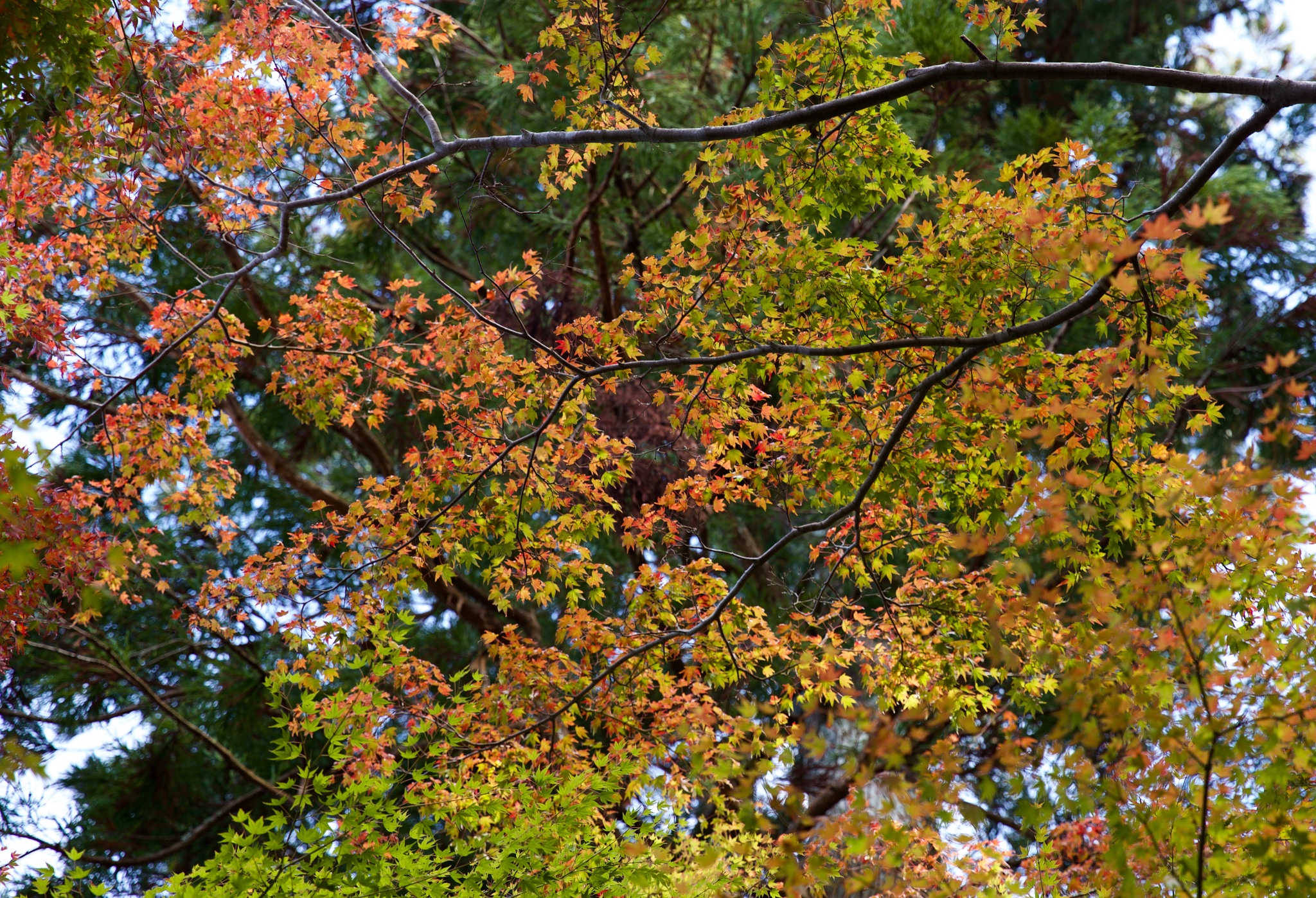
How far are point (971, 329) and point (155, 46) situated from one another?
14.7 ft

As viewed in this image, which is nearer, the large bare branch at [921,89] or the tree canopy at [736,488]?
the tree canopy at [736,488]

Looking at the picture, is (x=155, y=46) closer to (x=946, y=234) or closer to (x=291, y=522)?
(x=946, y=234)

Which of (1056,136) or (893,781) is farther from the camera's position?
(1056,136)

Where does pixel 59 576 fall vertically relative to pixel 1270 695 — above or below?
above

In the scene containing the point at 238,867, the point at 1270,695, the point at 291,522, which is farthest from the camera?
the point at 291,522

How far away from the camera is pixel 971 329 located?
4414 millimetres

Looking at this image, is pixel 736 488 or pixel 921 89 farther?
pixel 736 488

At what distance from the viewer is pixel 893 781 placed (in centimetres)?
239

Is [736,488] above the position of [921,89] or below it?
below

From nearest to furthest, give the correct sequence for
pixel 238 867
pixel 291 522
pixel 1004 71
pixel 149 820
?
pixel 1004 71 < pixel 238 867 < pixel 149 820 < pixel 291 522

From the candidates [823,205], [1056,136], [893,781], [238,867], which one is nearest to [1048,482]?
[893,781]

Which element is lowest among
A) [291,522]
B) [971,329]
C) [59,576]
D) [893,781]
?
[893,781]

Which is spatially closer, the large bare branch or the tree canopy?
the tree canopy

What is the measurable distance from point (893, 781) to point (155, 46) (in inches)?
210
